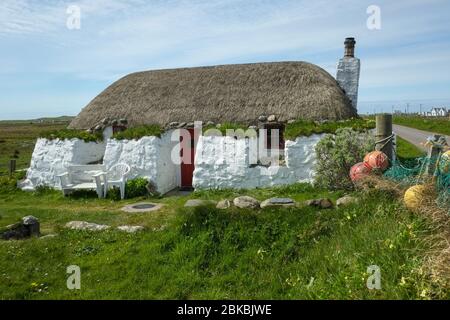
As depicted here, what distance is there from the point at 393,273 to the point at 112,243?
4541 millimetres

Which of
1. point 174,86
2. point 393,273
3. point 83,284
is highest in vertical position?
point 174,86

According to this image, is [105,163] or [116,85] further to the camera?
[116,85]

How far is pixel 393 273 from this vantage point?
390 cm

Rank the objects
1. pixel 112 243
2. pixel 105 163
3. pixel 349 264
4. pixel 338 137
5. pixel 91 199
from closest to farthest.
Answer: pixel 349 264, pixel 112 243, pixel 338 137, pixel 91 199, pixel 105 163

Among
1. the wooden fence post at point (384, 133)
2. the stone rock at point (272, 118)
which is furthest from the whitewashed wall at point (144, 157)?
the wooden fence post at point (384, 133)

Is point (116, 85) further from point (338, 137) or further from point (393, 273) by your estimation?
point (393, 273)

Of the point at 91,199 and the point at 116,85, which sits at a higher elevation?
the point at 116,85

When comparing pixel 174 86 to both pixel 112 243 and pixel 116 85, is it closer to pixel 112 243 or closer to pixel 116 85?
pixel 116 85

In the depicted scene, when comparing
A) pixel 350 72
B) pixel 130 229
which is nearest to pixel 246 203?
pixel 130 229

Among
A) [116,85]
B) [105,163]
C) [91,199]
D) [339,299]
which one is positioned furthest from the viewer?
[116,85]

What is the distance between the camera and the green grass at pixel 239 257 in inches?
166

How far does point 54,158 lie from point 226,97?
610 cm

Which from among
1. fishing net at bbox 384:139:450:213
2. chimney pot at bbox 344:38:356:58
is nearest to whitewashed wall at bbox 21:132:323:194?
fishing net at bbox 384:139:450:213

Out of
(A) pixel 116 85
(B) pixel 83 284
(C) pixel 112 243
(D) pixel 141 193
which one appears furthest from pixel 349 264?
(A) pixel 116 85
